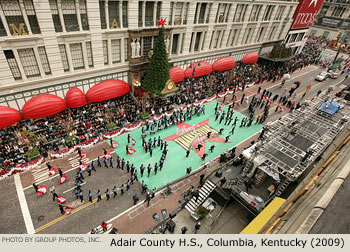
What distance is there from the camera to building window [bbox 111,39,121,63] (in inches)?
1163

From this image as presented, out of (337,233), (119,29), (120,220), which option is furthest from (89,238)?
(119,29)

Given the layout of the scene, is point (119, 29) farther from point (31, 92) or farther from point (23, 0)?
point (31, 92)

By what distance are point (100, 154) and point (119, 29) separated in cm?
1739

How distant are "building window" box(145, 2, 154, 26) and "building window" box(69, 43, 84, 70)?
1067 cm

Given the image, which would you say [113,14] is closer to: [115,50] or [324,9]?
[115,50]

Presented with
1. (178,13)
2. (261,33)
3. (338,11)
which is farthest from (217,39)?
(338,11)

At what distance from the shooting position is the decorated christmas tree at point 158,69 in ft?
99.0

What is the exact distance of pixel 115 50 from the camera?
30234 millimetres

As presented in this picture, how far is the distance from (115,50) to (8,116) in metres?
16.0

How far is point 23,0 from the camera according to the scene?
68.3 ft

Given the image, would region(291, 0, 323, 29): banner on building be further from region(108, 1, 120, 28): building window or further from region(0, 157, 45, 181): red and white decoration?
region(0, 157, 45, 181): red and white decoration

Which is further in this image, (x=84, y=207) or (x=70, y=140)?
(x=70, y=140)

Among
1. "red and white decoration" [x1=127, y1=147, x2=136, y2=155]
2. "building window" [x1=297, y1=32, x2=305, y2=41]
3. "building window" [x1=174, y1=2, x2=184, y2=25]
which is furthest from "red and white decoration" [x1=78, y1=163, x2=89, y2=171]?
"building window" [x1=297, y1=32, x2=305, y2=41]

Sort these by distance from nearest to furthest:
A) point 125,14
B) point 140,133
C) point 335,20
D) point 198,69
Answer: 1. point 125,14
2. point 140,133
3. point 198,69
4. point 335,20
